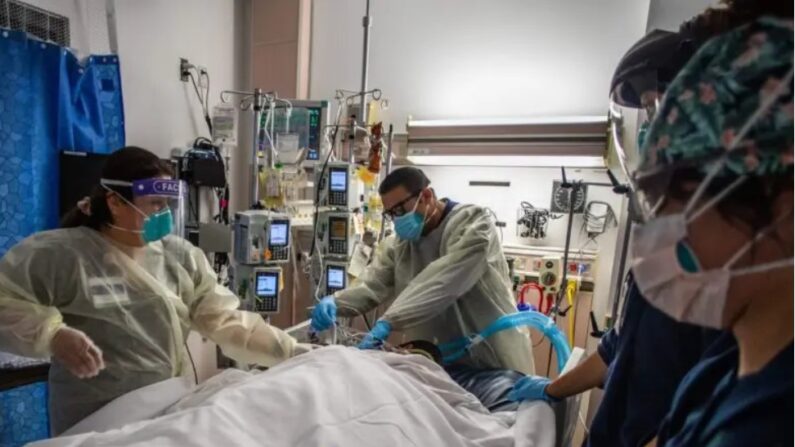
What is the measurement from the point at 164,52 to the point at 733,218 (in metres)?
3.67

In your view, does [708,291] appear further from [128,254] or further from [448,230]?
[128,254]

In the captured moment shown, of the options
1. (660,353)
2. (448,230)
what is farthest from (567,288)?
(660,353)

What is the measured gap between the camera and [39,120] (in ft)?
7.73

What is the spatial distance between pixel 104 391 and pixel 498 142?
2.79m

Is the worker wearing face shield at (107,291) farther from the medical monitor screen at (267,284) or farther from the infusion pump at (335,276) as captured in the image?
the infusion pump at (335,276)

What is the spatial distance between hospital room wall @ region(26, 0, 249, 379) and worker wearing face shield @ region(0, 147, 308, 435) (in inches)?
69.4

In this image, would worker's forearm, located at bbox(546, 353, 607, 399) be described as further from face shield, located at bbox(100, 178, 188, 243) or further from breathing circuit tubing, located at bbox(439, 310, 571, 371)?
face shield, located at bbox(100, 178, 188, 243)

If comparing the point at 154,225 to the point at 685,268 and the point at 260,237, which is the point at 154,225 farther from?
the point at 685,268

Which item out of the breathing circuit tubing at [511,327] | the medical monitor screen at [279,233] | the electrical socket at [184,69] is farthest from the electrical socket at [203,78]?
the breathing circuit tubing at [511,327]

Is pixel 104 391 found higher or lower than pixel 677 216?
lower

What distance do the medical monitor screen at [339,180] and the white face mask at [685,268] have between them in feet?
7.54

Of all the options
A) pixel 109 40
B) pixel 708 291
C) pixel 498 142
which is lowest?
pixel 708 291

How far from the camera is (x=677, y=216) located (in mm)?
597

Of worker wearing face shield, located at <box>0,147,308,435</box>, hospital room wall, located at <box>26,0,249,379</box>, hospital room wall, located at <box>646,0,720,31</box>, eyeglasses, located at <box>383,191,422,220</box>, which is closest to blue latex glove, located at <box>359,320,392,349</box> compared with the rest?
eyeglasses, located at <box>383,191,422,220</box>
